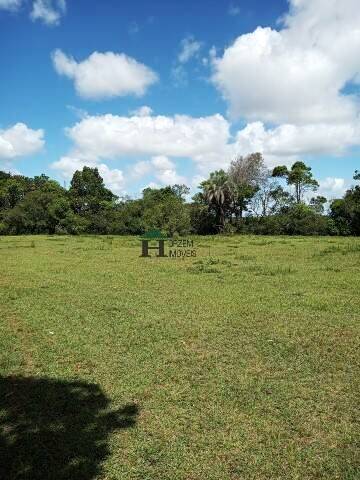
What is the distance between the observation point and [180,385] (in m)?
5.50

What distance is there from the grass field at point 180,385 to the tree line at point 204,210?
109ft

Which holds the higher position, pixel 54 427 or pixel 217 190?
pixel 217 190

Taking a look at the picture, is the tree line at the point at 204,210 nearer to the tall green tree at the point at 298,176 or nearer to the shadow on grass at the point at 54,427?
the tall green tree at the point at 298,176

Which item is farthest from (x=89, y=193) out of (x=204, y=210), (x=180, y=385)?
(x=180, y=385)

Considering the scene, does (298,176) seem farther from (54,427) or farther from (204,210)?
(54,427)

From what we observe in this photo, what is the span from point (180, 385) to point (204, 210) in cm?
4401

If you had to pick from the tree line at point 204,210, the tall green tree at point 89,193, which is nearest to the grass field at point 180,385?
the tree line at point 204,210

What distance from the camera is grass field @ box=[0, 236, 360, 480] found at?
13.0ft

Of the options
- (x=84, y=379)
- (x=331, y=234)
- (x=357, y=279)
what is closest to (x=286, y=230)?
(x=331, y=234)

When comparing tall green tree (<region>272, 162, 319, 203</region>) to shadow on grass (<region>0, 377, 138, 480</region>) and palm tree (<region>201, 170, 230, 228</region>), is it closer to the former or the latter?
palm tree (<region>201, 170, 230, 228</region>)

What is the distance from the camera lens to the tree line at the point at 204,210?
154ft

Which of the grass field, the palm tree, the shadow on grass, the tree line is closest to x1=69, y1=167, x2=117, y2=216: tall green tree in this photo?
the tree line

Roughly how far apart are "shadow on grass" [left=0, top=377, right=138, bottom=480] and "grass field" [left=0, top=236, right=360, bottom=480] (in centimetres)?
2

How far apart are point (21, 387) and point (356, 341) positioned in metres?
5.03
